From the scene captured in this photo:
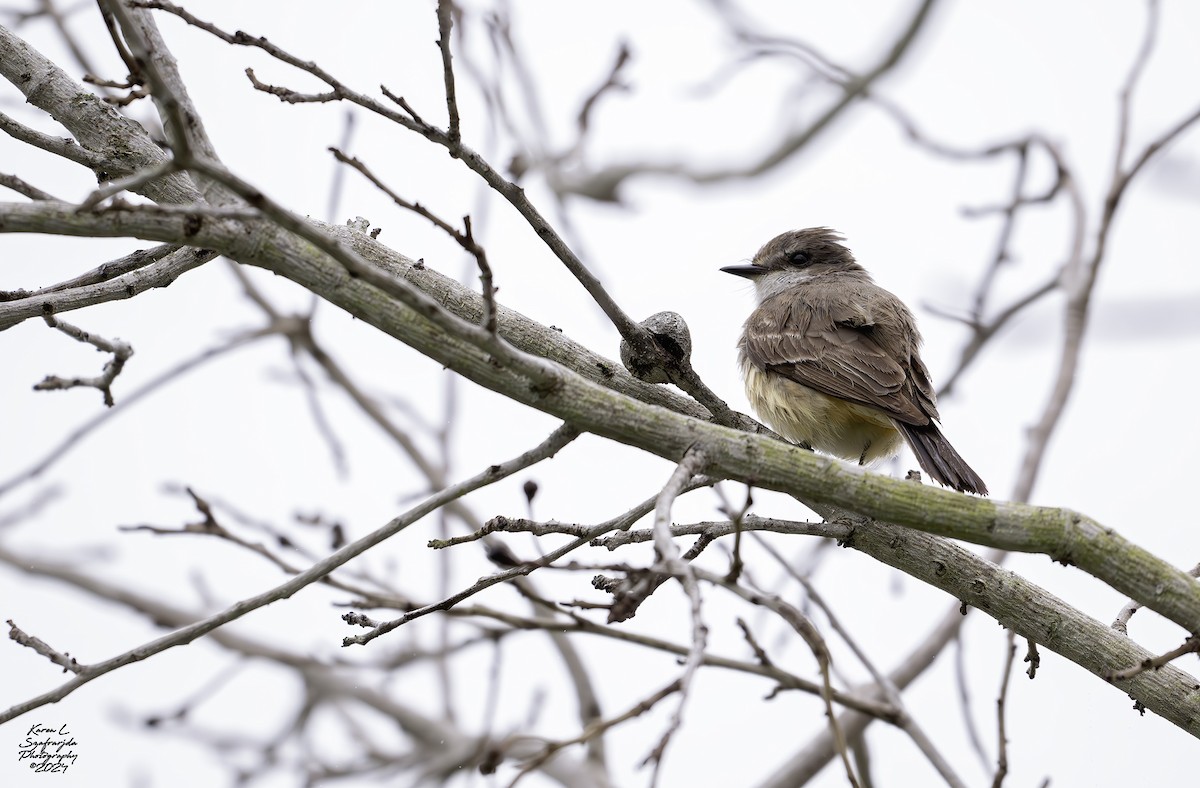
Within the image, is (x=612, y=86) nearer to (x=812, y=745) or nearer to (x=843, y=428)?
(x=843, y=428)

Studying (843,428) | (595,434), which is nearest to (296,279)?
(595,434)

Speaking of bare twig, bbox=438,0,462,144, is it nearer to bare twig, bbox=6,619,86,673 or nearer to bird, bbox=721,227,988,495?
bare twig, bbox=6,619,86,673

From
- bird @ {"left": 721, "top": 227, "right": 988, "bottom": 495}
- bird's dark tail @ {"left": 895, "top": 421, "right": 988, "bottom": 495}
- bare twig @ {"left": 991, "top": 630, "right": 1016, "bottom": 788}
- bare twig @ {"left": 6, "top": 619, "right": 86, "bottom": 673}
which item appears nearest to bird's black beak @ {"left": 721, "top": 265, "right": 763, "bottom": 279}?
bird @ {"left": 721, "top": 227, "right": 988, "bottom": 495}

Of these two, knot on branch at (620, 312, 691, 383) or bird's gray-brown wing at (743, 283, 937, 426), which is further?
bird's gray-brown wing at (743, 283, 937, 426)

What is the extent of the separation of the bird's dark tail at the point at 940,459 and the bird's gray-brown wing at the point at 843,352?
0.06 metres

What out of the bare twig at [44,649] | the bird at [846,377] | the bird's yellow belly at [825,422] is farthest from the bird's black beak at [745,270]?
the bare twig at [44,649]

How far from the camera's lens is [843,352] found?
575cm

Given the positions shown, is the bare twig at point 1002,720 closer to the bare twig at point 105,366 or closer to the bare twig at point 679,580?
the bare twig at point 679,580

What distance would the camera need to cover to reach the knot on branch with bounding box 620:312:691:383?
3.63 meters

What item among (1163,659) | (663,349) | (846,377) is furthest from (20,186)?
(846,377)

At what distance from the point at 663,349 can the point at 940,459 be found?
1.91m

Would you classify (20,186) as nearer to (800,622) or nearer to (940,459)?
(800,622)

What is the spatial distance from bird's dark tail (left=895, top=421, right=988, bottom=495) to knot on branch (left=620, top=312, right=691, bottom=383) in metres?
1.62

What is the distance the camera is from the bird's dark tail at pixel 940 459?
4.80 metres
